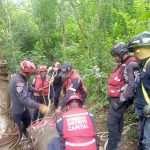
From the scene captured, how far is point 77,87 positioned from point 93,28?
2.26 m

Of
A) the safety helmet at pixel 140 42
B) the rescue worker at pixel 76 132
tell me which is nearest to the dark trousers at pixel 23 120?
the rescue worker at pixel 76 132

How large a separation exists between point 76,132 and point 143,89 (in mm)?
978

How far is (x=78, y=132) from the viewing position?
376cm

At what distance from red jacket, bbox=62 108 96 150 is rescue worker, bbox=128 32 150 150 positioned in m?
0.64

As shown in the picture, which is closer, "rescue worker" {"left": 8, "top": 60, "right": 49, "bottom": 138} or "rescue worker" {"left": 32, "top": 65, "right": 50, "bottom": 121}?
"rescue worker" {"left": 8, "top": 60, "right": 49, "bottom": 138}

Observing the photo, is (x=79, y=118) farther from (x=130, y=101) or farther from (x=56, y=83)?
(x=56, y=83)

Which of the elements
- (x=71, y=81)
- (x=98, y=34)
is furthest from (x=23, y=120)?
(x=98, y=34)

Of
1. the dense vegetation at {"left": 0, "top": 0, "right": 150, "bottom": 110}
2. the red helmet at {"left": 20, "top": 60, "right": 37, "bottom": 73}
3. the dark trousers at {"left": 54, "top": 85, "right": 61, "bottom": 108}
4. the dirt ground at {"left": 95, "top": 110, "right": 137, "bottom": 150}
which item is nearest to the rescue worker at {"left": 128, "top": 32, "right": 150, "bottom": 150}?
the dense vegetation at {"left": 0, "top": 0, "right": 150, "bottom": 110}

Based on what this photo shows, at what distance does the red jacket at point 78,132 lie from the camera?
3.74 metres

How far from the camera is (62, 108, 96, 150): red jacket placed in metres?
3.74

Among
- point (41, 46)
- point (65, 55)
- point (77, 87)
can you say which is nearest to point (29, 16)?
point (41, 46)

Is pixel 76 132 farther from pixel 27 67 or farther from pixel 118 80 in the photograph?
pixel 27 67

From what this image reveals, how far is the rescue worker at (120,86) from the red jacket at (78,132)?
111 centimetres

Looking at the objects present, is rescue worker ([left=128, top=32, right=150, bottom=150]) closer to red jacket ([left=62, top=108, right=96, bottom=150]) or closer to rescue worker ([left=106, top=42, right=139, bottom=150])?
red jacket ([left=62, top=108, right=96, bottom=150])
